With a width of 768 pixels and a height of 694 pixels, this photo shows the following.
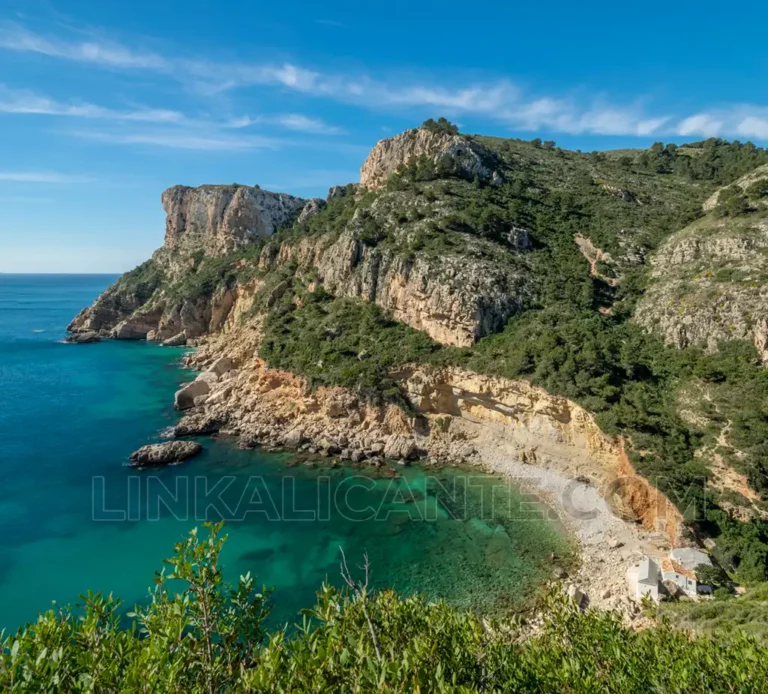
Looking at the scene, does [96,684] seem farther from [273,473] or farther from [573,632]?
[273,473]

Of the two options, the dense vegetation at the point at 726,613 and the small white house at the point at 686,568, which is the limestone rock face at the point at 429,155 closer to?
the small white house at the point at 686,568

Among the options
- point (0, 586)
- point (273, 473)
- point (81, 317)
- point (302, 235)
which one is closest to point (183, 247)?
point (81, 317)

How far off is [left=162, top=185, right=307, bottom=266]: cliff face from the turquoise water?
4388 centimetres

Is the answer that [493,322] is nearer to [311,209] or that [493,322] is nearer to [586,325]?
[586,325]

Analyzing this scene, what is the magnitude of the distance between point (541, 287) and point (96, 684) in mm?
36199

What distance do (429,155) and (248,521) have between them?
4408 cm

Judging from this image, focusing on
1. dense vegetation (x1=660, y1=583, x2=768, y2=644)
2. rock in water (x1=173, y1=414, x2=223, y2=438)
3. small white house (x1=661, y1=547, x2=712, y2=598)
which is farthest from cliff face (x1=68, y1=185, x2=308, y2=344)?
dense vegetation (x1=660, y1=583, x2=768, y2=644)

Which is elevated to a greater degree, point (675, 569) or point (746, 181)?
point (746, 181)

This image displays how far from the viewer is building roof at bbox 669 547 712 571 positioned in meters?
18.6

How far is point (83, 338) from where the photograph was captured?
6594 centimetres

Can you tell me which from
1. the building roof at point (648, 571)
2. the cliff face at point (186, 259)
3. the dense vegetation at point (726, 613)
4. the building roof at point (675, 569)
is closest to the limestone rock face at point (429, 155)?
the cliff face at point (186, 259)

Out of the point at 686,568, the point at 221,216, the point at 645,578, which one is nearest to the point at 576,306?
the point at 686,568

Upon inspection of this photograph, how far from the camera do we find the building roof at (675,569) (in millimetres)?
18281

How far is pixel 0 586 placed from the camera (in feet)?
61.6
